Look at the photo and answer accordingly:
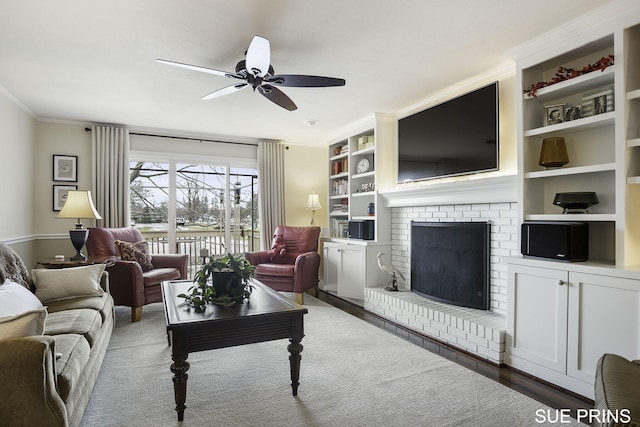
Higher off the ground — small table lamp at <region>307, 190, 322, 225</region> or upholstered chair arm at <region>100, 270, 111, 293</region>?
small table lamp at <region>307, 190, 322, 225</region>

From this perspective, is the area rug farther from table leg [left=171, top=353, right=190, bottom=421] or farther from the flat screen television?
the flat screen television

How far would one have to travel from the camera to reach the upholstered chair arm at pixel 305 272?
4535 mm

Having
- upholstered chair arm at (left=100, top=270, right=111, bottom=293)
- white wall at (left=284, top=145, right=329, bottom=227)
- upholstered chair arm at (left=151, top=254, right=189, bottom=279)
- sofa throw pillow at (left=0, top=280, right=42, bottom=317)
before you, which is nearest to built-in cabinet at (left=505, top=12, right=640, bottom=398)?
sofa throw pillow at (left=0, top=280, right=42, bottom=317)

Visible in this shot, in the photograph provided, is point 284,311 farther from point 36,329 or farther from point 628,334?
point 628,334

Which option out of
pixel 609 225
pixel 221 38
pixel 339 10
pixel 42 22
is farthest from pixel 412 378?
pixel 42 22

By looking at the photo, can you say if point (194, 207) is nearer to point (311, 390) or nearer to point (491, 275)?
point (311, 390)

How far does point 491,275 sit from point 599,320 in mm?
1125

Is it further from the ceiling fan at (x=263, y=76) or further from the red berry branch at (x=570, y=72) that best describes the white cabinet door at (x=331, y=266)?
the red berry branch at (x=570, y=72)

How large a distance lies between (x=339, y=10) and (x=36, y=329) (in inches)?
91.1

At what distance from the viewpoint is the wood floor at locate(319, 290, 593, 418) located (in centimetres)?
217

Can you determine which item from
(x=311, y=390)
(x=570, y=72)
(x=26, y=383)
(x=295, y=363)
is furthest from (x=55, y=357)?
(x=570, y=72)

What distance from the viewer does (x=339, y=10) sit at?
222 cm

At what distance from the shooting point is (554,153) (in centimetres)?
261

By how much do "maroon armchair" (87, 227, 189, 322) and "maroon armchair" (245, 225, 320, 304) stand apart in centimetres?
103
